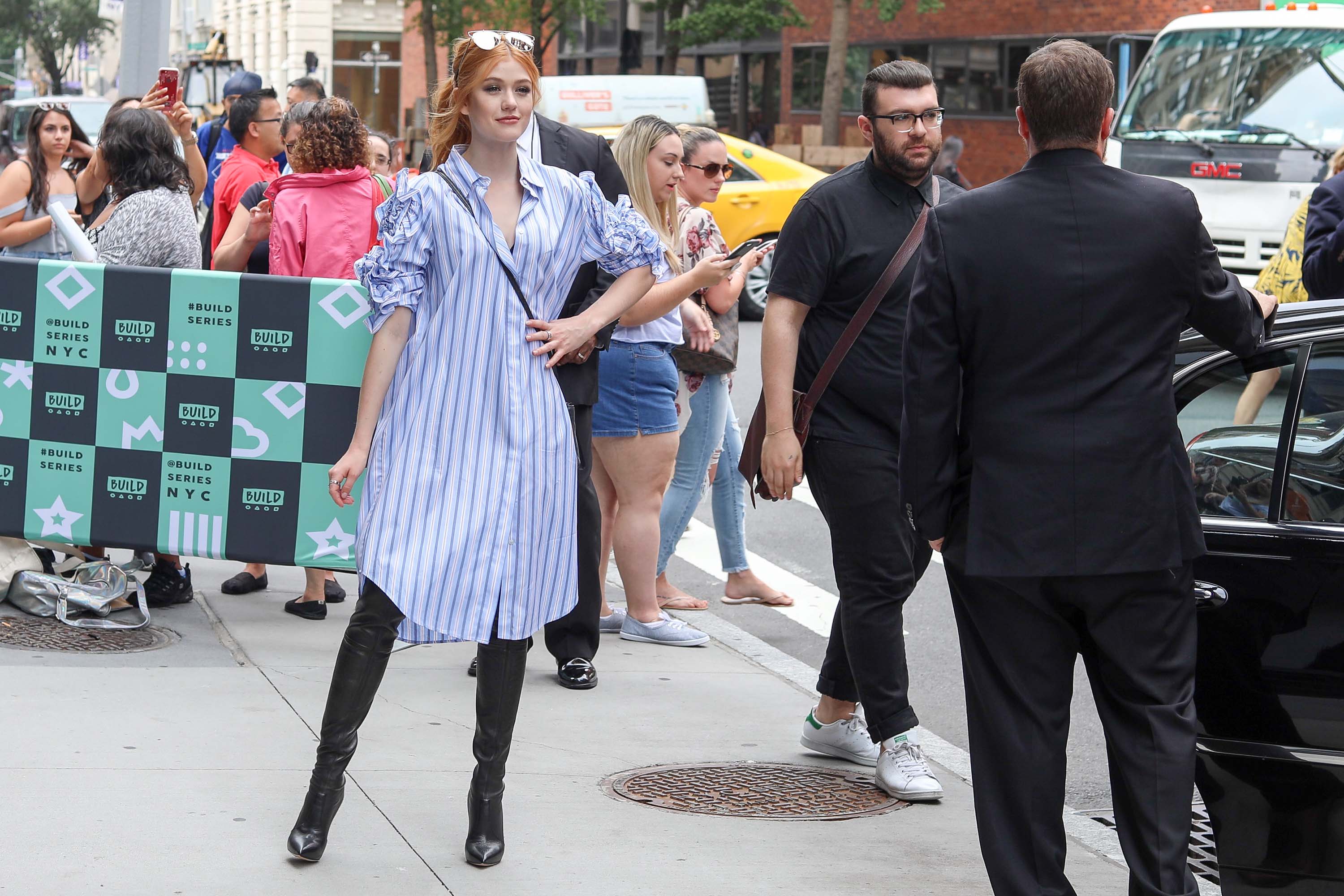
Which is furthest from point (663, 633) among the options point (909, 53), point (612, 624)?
point (909, 53)

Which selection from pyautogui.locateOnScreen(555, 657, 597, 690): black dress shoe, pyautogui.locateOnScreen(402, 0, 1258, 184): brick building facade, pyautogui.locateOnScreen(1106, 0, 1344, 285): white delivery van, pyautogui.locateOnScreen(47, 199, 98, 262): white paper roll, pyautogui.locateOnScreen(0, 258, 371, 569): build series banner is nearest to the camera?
pyautogui.locateOnScreen(555, 657, 597, 690): black dress shoe

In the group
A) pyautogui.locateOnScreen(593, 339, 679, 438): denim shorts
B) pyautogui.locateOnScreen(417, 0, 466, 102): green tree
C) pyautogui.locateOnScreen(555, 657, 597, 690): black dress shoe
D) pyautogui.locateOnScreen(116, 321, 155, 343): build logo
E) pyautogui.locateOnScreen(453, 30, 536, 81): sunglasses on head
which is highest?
pyautogui.locateOnScreen(417, 0, 466, 102): green tree

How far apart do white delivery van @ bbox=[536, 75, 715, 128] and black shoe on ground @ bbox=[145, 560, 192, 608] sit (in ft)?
48.5

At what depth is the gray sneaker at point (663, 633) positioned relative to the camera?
6684mm

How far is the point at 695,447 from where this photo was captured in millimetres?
7316

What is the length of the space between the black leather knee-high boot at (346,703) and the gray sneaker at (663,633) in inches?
107

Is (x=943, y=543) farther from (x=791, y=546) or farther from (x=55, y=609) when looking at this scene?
(x=791, y=546)

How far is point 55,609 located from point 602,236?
315cm

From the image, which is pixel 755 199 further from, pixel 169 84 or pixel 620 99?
pixel 169 84

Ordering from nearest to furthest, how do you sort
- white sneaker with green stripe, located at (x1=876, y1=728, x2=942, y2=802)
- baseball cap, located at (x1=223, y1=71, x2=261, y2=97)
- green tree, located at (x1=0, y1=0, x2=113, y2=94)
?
white sneaker with green stripe, located at (x1=876, y1=728, x2=942, y2=802) < baseball cap, located at (x1=223, y1=71, x2=261, y2=97) < green tree, located at (x1=0, y1=0, x2=113, y2=94)

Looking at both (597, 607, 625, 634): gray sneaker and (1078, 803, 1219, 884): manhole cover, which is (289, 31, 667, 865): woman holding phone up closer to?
(1078, 803, 1219, 884): manhole cover

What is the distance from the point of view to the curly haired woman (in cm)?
669

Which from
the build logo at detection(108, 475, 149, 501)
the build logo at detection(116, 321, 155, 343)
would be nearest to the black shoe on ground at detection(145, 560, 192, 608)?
the build logo at detection(108, 475, 149, 501)

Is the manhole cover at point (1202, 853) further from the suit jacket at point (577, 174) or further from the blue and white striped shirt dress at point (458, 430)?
the suit jacket at point (577, 174)
